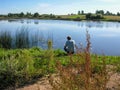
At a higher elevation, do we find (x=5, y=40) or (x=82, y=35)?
(x=5, y=40)

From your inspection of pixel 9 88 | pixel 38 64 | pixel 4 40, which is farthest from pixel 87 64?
pixel 4 40

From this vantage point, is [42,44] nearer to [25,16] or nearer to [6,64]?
[6,64]

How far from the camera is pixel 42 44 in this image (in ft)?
67.0

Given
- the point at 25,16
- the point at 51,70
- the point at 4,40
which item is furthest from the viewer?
the point at 25,16

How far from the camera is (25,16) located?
311 ft

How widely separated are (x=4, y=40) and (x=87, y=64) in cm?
1401

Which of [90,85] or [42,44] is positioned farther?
[42,44]

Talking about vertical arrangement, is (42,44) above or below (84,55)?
below

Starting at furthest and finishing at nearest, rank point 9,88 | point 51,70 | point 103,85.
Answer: point 51,70, point 9,88, point 103,85

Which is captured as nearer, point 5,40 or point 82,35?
point 5,40

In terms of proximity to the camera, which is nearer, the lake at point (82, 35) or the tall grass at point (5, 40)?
the tall grass at point (5, 40)

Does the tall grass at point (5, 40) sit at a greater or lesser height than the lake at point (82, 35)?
greater

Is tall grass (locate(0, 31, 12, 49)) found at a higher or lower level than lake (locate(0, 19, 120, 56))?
higher

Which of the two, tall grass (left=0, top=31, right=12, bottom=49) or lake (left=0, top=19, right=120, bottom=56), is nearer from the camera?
tall grass (left=0, top=31, right=12, bottom=49)
